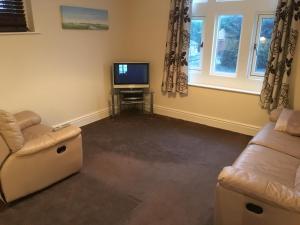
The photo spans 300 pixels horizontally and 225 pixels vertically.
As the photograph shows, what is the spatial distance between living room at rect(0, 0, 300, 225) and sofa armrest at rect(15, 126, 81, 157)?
45 cm

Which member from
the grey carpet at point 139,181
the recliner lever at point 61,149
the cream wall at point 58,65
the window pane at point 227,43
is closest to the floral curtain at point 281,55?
the window pane at point 227,43

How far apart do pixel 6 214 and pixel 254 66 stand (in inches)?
129

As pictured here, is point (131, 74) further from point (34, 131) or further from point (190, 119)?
point (34, 131)

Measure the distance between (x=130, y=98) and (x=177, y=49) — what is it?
3.50ft

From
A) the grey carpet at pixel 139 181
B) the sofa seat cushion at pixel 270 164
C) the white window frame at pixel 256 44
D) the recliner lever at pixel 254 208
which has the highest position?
the white window frame at pixel 256 44

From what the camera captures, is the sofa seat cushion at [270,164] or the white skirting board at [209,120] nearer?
the sofa seat cushion at [270,164]

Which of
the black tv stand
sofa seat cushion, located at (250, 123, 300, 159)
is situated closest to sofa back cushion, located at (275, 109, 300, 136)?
sofa seat cushion, located at (250, 123, 300, 159)

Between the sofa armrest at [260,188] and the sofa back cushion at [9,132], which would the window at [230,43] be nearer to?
the sofa armrest at [260,188]

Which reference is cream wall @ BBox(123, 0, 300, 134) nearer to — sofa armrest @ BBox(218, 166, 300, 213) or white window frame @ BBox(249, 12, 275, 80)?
white window frame @ BBox(249, 12, 275, 80)

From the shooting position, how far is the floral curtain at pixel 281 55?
2.82 meters

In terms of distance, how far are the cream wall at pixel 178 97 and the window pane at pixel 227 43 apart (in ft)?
1.30

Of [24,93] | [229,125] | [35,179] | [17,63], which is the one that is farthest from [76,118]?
[229,125]

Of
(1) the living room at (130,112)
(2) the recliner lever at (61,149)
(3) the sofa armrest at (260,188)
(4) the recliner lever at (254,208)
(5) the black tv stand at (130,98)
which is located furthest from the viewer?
(5) the black tv stand at (130,98)

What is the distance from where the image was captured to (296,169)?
189cm
